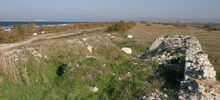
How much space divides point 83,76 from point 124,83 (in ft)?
7.01

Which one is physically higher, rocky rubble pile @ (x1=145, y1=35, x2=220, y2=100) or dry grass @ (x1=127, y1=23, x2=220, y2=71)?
rocky rubble pile @ (x1=145, y1=35, x2=220, y2=100)

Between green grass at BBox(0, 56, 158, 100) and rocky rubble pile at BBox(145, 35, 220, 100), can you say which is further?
green grass at BBox(0, 56, 158, 100)

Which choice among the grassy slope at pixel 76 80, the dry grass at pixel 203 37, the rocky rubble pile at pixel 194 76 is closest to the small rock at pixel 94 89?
the grassy slope at pixel 76 80

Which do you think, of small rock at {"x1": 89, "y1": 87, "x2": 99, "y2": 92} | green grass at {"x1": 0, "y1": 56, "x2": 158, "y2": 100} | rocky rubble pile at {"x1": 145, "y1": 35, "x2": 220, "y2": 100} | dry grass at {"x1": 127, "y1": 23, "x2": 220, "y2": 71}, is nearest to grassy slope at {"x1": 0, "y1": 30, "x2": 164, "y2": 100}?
green grass at {"x1": 0, "y1": 56, "x2": 158, "y2": 100}

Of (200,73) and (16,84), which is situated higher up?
(200,73)

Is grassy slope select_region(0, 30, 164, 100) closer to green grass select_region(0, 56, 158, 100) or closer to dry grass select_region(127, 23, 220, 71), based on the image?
green grass select_region(0, 56, 158, 100)

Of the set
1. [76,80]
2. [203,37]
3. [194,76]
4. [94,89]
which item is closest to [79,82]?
[76,80]

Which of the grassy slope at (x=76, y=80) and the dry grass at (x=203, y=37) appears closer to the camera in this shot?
the grassy slope at (x=76, y=80)

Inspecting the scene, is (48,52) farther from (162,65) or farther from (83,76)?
(162,65)

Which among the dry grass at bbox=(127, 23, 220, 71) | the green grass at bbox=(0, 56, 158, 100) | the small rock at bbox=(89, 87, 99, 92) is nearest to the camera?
the green grass at bbox=(0, 56, 158, 100)

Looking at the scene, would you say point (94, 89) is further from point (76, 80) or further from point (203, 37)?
point (203, 37)

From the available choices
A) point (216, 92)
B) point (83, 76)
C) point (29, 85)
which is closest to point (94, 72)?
point (83, 76)

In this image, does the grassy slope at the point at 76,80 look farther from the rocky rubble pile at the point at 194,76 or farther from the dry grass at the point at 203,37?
the dry grass at the point at 203,37

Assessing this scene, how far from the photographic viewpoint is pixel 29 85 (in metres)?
7.74
